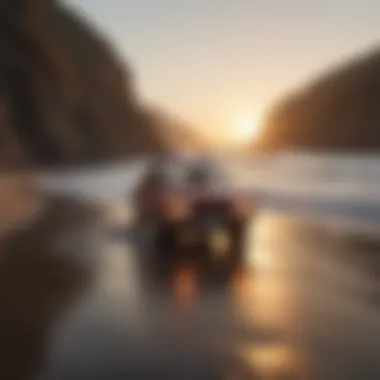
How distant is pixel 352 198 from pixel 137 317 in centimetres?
2196

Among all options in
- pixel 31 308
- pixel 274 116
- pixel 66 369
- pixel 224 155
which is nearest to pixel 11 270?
pixel 31 308

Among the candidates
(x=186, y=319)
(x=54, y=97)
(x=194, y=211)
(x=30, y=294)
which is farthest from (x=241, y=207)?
(x=54, y=97)

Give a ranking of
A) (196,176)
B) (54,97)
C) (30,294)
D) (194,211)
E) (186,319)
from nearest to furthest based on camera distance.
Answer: (186,319) → (30,294) → (194,211) → (196,176) → (54,97)

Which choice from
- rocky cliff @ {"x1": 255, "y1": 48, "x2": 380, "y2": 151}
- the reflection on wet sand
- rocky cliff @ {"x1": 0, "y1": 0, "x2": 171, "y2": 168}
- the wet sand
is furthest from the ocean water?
rocky cliff @ {"x1": 0, "y1": 0, "x2": 171, "y2": 168}

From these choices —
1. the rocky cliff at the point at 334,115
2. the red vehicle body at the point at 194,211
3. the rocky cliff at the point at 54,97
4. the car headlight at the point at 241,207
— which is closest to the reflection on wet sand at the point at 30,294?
the red vehicle body at the point at 194,211

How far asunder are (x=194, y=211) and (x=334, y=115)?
72.4 feet

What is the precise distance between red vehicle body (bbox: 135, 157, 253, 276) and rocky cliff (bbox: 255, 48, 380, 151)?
42.1ft

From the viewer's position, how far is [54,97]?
219 feet

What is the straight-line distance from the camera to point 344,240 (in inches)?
680

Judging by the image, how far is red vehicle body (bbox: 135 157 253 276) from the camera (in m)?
15.4

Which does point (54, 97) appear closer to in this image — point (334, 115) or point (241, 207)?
point (334, 115)

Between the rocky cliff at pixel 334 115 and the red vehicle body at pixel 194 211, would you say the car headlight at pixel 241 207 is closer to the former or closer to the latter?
the red vehicle body at pixel 194 211

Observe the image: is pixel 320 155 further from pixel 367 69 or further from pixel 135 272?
pixel 135 272

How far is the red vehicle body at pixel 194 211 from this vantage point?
1537 cm
